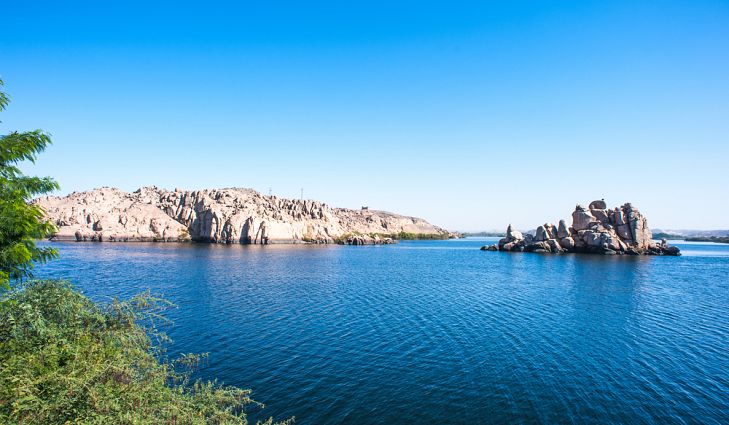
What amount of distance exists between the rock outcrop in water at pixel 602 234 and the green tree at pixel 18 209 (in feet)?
478

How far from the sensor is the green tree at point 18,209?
13.3 metres

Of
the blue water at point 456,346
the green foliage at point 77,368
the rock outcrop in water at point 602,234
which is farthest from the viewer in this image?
the rock outcrop in water at point 602,234

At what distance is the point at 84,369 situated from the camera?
12961mm

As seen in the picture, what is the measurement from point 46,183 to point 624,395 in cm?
3435

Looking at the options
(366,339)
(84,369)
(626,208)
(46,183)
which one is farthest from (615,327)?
(626,208)

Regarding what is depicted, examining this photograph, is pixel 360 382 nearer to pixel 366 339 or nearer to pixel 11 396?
pixel 366 339

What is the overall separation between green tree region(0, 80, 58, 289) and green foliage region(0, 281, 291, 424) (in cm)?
172

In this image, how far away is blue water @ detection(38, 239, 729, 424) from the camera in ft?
66.2

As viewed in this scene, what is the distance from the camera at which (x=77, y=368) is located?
42.3ft

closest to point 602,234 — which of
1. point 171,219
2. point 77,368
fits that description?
point 77,368

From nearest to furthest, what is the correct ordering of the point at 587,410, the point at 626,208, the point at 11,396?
the point at 11,396 → the point at 587,410 → the point at 626,208

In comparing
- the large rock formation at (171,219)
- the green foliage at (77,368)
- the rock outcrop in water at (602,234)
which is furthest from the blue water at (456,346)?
the large rock formation at (171,219)

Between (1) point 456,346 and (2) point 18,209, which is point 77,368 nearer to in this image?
(2) point 18,209

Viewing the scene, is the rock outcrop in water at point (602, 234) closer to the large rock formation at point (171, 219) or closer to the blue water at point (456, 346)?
the blue water at point (456, 346)
